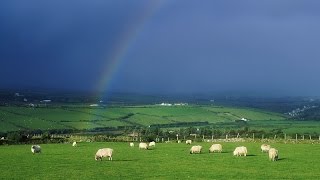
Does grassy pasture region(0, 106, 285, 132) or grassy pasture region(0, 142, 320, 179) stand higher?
grassy pasture region(0, 142, 320, 179)

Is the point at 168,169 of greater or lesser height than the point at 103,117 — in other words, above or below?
above

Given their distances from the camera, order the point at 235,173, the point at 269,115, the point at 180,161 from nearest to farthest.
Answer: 1. the point at 235,173
2. the point at 180,161
3. the point at 269,115

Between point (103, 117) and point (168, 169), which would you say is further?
point (103, 117)

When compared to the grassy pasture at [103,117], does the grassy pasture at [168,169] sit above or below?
above

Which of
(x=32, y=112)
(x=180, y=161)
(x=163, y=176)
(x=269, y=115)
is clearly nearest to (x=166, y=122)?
(x=32, y=112)

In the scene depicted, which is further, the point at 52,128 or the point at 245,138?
the point at 52,128

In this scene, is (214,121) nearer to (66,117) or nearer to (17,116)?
(66,117)

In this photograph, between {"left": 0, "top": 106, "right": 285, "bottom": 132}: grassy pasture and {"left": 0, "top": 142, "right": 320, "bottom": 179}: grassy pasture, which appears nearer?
{"left": 0, "top": 142, "right": 320, "bottom": 179}: grassy pasture

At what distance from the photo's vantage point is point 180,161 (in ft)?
119

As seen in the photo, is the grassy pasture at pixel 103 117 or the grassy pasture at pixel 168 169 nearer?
the grassy pasture at pixel 168 169

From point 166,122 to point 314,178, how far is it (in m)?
110

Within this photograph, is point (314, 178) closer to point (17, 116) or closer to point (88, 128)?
point (88, 128)

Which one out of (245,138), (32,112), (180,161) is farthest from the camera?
(32,112)

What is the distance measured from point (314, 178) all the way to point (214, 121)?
4725 inches
